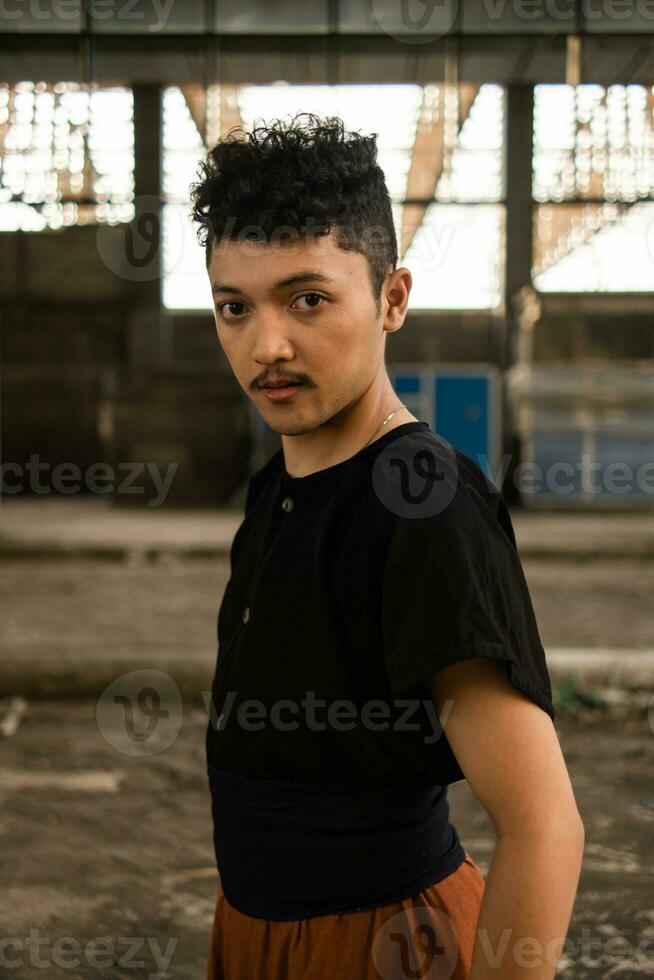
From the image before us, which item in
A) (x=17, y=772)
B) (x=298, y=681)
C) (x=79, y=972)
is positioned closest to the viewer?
(x=298, y=681)

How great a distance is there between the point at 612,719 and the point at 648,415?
30.6 feet


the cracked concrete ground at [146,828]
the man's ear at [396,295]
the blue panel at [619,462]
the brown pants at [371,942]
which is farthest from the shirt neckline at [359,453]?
the blue panel at [619,462]

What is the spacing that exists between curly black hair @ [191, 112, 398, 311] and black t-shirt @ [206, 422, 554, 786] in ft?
0.70

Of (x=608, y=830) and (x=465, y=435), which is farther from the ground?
(x=465, y=435)

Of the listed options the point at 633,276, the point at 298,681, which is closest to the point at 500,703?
the point at 298,681

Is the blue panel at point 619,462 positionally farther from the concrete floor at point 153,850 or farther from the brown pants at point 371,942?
the brown pants at point 371,942

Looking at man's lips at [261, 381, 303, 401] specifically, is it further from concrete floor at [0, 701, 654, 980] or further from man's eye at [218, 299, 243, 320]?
concrete floor at [0, 701, 654, 980]

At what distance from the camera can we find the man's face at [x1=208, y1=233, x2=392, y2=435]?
3.41 ft

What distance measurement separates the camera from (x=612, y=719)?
4.27 m

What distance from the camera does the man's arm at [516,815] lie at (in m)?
0.89

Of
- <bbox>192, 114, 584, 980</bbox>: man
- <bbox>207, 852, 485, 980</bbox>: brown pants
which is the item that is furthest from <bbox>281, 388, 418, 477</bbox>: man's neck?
<bbox>207, 852, 485, 980</bbox>: brown pants

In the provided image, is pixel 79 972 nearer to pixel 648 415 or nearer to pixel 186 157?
pixel 648 415

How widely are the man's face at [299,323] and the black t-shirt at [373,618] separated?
0.25ft

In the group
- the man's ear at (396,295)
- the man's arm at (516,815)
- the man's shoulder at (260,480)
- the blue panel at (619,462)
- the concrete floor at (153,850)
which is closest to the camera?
the man's arm at (516,815)
